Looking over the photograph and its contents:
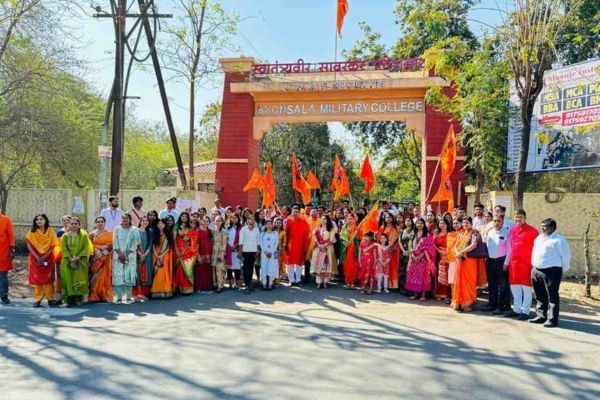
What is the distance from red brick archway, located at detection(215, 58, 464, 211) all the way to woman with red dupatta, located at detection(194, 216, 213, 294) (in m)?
5.97

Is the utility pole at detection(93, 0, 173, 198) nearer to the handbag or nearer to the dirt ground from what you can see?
the dirt ground

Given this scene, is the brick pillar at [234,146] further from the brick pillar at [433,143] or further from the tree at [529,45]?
the tree at [529,45]

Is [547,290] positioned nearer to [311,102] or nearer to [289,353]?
[289,353]

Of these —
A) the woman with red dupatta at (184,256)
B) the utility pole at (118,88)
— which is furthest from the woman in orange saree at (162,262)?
the utility pole at (118,88)

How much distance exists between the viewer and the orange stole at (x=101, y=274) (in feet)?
28.5

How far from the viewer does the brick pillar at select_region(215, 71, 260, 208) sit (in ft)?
51.8

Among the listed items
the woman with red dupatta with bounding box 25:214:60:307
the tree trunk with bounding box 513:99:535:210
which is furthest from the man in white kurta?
the tree trunk with bounding box 513:99:535:210

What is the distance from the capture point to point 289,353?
18.4 ft

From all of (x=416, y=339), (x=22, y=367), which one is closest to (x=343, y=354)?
(x=416, y=339)

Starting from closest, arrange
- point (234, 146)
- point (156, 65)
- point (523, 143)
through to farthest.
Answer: point (523, 143) → point (156, 65) → point (234, 146)

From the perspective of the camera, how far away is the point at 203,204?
15148 millimetres

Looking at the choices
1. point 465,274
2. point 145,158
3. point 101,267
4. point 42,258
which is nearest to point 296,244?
point 465,274

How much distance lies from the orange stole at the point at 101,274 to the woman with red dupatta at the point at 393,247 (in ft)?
16.9

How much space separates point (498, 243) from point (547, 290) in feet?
3.57
